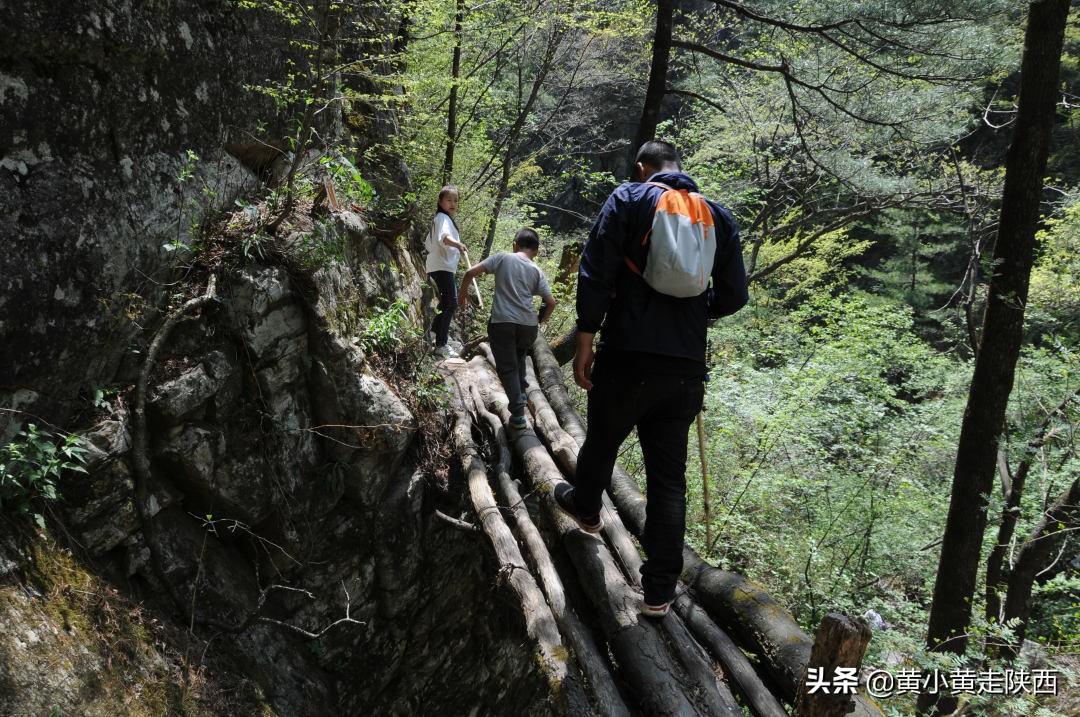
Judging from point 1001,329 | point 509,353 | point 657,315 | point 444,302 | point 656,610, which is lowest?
point 656,610

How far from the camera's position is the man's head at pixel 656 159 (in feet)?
9.58

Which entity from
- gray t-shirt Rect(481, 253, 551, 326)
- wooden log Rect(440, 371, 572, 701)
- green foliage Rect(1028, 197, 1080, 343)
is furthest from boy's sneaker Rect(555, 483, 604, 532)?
green foliage Rect(1028, 197, 1080, 343)

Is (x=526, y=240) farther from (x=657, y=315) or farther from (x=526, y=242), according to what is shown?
(x=657, y=315)

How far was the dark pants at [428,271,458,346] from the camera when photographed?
603 centimetres

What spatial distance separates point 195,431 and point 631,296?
2.84 m

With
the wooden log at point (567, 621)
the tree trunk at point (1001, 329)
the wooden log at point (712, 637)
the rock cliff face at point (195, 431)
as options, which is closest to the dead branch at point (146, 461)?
the rock cliff face at point (195, 431)

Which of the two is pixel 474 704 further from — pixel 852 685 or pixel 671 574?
pixel 852 685

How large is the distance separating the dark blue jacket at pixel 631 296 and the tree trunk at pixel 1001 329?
3589mm

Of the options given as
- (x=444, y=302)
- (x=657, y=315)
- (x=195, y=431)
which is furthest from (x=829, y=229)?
(x=195, y=431)

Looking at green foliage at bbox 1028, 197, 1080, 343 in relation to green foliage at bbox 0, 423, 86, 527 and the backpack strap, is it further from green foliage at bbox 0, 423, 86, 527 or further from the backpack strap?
green foliage at bbox 0, 423, 86, 527

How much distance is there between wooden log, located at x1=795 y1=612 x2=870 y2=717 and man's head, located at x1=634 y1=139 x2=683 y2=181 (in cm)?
208

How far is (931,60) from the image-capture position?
558cm

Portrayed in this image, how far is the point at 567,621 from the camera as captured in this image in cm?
295

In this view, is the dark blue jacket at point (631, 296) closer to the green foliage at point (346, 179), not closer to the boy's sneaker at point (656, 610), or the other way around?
the boy's sneaker at point (656, 610)
